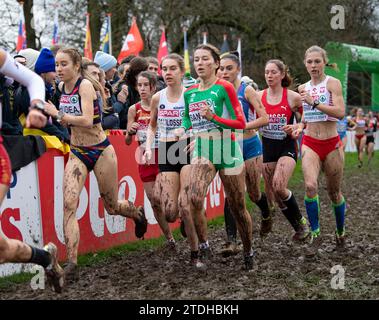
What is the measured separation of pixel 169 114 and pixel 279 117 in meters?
1.79

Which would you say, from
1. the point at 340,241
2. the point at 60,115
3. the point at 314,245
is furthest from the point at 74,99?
the point at 340,241

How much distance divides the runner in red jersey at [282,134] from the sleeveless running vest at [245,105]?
33 cm

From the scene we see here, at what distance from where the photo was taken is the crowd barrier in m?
6.95

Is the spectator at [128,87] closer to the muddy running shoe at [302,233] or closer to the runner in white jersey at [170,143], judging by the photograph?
the runner in white jersey at [170,143]

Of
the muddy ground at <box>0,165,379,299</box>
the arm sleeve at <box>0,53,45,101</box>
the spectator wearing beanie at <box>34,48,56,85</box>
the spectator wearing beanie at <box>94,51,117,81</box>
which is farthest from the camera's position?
the spectator wearing beanie at <box>94,51,117,81</box>

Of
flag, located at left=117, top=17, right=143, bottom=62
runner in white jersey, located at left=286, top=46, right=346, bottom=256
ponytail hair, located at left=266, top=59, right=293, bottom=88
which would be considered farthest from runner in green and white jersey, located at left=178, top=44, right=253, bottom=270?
flag, located at left=117, top=17, right=143, bottom=62

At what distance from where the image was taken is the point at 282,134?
28.8ft

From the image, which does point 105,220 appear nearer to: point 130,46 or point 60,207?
point 60,207

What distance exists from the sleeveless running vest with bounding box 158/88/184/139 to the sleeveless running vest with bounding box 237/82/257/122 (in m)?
0.99

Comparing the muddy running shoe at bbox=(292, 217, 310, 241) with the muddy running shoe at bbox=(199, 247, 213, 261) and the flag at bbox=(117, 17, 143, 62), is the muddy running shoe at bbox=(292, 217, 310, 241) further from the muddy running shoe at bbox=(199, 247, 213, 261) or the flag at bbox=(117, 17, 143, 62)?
the flag at bbox=(117, 17, 143, 62)

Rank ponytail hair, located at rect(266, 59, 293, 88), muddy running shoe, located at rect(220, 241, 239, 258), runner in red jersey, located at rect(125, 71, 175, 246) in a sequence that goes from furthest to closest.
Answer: ponytail hair, located at rect(266, 59, 293, 88)
runner in red jersey, located at rect(125, 71, 175, 246)
muddy running shoe, located at rect(220, 241, 239, 258)

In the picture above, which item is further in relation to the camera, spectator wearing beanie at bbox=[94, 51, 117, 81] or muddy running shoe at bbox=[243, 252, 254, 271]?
spectator wearing beanie at bbox=[94, 51, 117, 81]
